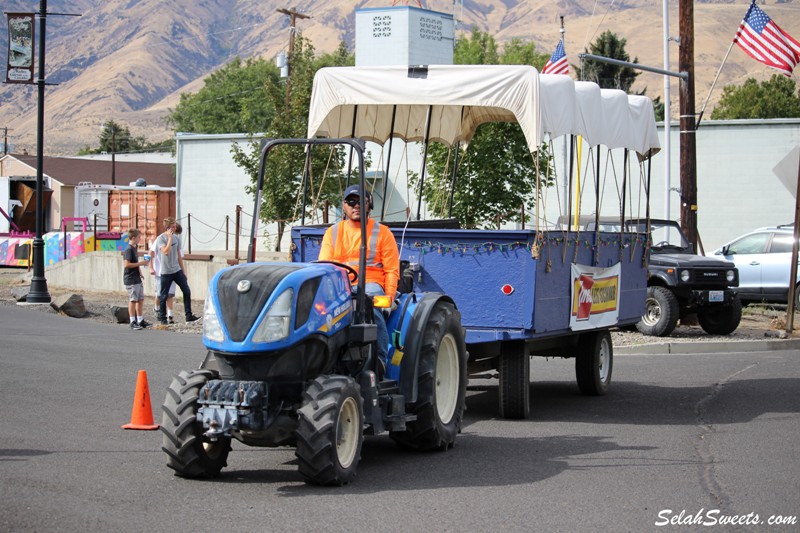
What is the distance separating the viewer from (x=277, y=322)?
7.70 meters

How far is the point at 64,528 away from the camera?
660 centimetres

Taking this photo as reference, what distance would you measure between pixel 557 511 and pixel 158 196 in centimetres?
4571

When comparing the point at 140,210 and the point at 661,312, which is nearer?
the point at 661,312

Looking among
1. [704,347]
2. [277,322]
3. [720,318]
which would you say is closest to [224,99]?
[720,318]

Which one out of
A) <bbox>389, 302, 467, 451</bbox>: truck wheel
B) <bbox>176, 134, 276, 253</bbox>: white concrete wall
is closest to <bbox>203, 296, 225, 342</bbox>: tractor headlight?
<bbox>389, 302, 467, 451</bbox>: truck wheel

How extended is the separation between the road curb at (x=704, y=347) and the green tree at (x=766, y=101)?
217ft

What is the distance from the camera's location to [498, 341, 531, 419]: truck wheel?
11344 mm

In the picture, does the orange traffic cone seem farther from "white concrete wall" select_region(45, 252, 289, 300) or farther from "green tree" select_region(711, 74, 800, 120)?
"green tree" select_region(711, 74, 800, 120)

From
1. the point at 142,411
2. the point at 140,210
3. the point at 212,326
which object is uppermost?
the point at 140,210

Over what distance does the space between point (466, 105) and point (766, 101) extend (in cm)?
7539

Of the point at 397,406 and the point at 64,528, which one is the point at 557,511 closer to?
the point at 397,406

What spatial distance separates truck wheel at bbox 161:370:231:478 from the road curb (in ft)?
38.1

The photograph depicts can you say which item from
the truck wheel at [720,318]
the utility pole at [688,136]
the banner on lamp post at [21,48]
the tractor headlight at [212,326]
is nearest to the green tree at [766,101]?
the utility pole at [688,136]

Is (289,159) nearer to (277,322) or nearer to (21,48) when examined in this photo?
(21,48)
